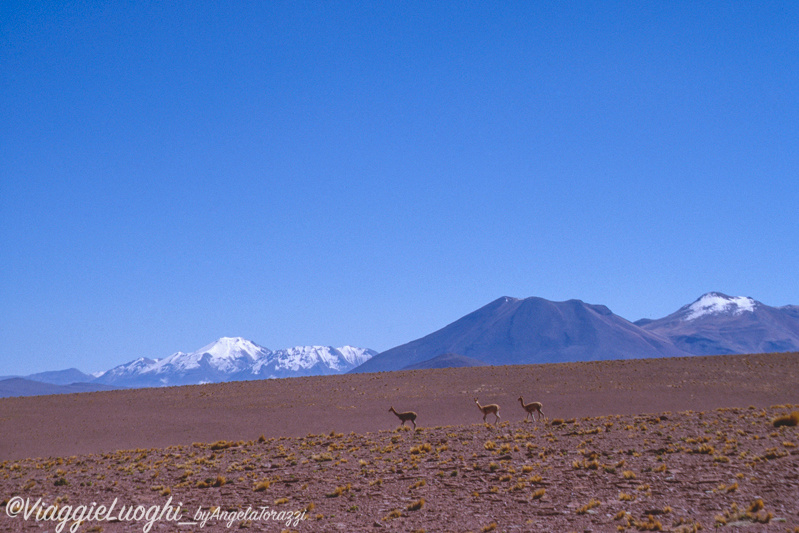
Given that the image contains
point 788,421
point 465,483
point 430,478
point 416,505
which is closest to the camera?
point 416,505

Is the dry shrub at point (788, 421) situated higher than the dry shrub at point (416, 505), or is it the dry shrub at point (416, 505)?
the dry shrub at point (788, 421)

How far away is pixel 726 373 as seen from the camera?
51.8 meters

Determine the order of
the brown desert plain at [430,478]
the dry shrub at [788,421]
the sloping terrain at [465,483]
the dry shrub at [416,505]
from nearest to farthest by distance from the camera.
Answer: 1. the sloping terrain at [465,483]
2. the brown desert plain at [430,478]
3. the dry shrub at [416,505]
4. the dry shrub at [788,421]

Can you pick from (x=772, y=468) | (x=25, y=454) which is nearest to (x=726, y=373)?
(x=772, y=468)

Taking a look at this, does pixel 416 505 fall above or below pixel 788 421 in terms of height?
below

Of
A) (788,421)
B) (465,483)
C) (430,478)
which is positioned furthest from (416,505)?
(788,421)

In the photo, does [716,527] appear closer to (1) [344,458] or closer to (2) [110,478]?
(1) [344,458]

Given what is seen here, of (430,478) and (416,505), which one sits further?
(430,478)

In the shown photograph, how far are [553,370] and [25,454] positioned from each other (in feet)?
136

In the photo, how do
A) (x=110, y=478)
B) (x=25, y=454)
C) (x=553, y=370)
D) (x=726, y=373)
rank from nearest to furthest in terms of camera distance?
1. (x=110, y=478)
2. (x=25, y=454)
3. (x=726, y=373)
4. (x=553, y=370)

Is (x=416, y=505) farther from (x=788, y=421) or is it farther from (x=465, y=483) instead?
(x=788, y=421)

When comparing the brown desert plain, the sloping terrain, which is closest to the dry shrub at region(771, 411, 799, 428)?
the brown desert plain

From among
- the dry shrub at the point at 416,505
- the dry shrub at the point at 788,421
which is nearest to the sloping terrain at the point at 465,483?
the dry shrub at the point at 416,505

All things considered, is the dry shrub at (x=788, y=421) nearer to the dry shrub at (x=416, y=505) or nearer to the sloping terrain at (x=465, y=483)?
the sloping terrain at (x=465, y=483)
